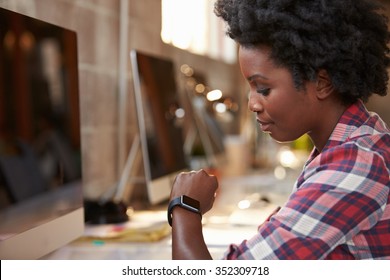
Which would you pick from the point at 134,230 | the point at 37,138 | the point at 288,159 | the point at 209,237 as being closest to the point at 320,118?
the point at 37,138

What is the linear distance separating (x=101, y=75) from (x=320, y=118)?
3.87 feet

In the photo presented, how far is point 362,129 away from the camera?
84cm

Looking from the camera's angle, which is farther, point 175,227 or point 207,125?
point 207,125

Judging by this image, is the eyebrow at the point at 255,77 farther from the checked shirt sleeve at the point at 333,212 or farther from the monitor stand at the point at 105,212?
the monitor stand at the point at 105,212

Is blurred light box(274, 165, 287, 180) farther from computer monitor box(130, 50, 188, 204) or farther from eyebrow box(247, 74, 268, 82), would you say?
eyebrow box(247, 74, 268, 82)

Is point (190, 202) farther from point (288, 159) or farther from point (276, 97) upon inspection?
point (288, 159)

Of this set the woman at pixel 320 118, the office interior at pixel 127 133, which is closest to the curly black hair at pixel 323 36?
the woman at pixel 320 118

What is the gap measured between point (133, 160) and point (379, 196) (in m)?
1.28

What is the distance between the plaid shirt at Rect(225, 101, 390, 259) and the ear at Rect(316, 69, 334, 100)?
0.08m

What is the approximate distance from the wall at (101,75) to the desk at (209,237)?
0.24 m

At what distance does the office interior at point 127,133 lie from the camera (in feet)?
4.55

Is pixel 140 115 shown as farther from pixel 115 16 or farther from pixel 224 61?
pixel 224 61

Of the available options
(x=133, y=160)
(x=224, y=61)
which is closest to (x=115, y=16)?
(x=133, y=160)

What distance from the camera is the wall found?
5.76 feet
